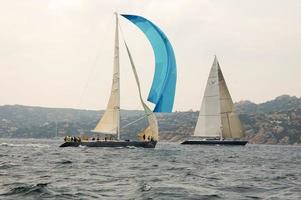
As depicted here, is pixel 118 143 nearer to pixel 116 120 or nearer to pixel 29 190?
pixel 116 120

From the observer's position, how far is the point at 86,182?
25.4 meters

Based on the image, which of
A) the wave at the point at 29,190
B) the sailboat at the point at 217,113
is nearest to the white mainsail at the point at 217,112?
the sailboat at the point at 217,113

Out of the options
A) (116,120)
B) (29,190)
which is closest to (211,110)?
(116,120)

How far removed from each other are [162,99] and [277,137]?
435ft

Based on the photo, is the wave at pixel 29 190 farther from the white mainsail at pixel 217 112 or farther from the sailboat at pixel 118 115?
the white mainsail at pixel 217 112

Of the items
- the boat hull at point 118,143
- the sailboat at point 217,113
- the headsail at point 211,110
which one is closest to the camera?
the boat hull at point 118,143

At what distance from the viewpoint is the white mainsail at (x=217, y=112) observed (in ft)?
327

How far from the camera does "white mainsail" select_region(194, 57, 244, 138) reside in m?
99.6

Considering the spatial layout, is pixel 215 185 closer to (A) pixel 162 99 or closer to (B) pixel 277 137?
(A) pixel 162 99

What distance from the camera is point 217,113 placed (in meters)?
101

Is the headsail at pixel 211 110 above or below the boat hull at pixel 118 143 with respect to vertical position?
above

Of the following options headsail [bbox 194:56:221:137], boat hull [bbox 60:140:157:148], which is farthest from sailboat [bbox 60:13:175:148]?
headsail [bbox 194:56:221:137]

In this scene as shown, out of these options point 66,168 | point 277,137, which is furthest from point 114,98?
point 277,137

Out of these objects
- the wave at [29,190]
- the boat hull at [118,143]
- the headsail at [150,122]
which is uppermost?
the headsail at [150,122]
